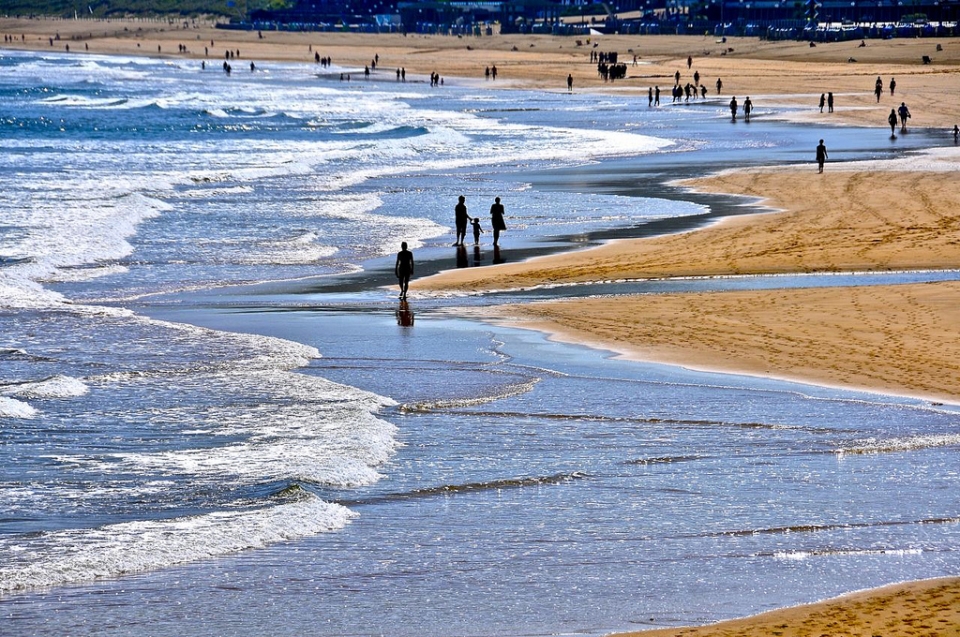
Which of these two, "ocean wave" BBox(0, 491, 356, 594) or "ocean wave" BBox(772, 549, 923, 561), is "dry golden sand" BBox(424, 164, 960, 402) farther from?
"ocean wave" BBox(0, 491, 356, 594)

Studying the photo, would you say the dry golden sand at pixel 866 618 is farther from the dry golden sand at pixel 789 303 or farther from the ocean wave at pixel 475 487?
the dry golden sand at pixel 789 303

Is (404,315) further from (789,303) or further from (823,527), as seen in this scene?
(823,527)

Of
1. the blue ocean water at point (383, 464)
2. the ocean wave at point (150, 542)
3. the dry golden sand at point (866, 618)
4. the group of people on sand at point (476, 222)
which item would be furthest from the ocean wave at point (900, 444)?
the group of people on sand at point (476, 222)

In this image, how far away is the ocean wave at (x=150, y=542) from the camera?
32.1ft

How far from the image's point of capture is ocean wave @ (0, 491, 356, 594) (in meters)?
9.80

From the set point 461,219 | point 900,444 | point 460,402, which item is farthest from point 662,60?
point 900,444

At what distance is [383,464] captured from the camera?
12531 millimetres

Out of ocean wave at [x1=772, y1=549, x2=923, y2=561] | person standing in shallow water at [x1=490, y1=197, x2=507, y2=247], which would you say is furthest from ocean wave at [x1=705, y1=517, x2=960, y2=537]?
person standing in shallow water at [x1=490, y1=197, x2=507, y2=247]

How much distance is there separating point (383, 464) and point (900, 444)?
4.77m

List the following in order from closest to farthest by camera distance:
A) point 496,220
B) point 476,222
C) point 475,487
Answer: point 475,487, point 496,220, point 476,222

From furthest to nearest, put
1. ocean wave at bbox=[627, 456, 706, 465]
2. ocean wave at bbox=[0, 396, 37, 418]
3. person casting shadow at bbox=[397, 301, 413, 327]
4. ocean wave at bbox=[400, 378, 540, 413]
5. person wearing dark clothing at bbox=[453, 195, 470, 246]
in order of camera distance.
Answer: person wearing dark clothing at bbox=[453, 195, 470, 246] < person casting shadow at bbox=[397, 301, 413, 327] < ocean wave at bbox=[400, 378, 540, 413] < ocean wave at bbox=[0, 396, 37, 418] < ocean wave at bbox=[627, 456, 706, 465]

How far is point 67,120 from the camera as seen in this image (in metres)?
74.2

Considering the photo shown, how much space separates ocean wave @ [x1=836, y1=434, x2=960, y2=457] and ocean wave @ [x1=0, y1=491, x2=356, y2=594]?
481 centimetres

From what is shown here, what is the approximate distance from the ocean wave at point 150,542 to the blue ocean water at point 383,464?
0.03 meters
